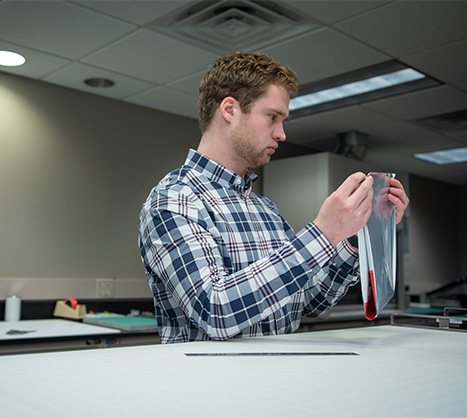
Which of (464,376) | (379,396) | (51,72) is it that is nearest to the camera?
(379,396)

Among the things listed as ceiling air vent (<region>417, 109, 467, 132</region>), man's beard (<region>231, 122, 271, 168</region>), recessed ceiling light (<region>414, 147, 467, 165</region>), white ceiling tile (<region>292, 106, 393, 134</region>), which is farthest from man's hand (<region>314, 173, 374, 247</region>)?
recessed ceiling light (<region>414, 147, 467, 165</region>)

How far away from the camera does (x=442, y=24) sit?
240 centimetres

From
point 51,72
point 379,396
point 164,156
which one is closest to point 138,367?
point 379,396

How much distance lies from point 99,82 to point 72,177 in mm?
631

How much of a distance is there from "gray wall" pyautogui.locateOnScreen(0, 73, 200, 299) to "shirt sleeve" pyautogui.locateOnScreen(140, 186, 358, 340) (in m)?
2.35

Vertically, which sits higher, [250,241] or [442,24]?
[442,24]

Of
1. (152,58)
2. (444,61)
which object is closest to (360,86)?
(444,61)

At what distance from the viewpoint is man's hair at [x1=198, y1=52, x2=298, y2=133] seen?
1.15m

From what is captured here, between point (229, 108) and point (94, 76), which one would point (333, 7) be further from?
point (94, 76)

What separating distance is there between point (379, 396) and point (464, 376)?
16 cm

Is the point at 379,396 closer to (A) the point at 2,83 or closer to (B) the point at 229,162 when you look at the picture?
(B) the point at 229,162

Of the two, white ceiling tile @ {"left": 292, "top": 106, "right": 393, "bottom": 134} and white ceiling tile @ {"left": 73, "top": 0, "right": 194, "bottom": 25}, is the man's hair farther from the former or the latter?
white ceiling tile @ {"left": 292, "top": 106, "right": 393, "bottom": 134}

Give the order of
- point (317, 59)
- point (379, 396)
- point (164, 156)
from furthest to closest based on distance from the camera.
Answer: point (164, 156), point (317, 59), point (379, 396)

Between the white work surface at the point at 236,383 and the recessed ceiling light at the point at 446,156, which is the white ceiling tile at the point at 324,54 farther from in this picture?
the recessed ceiling light at the point at 446,156
